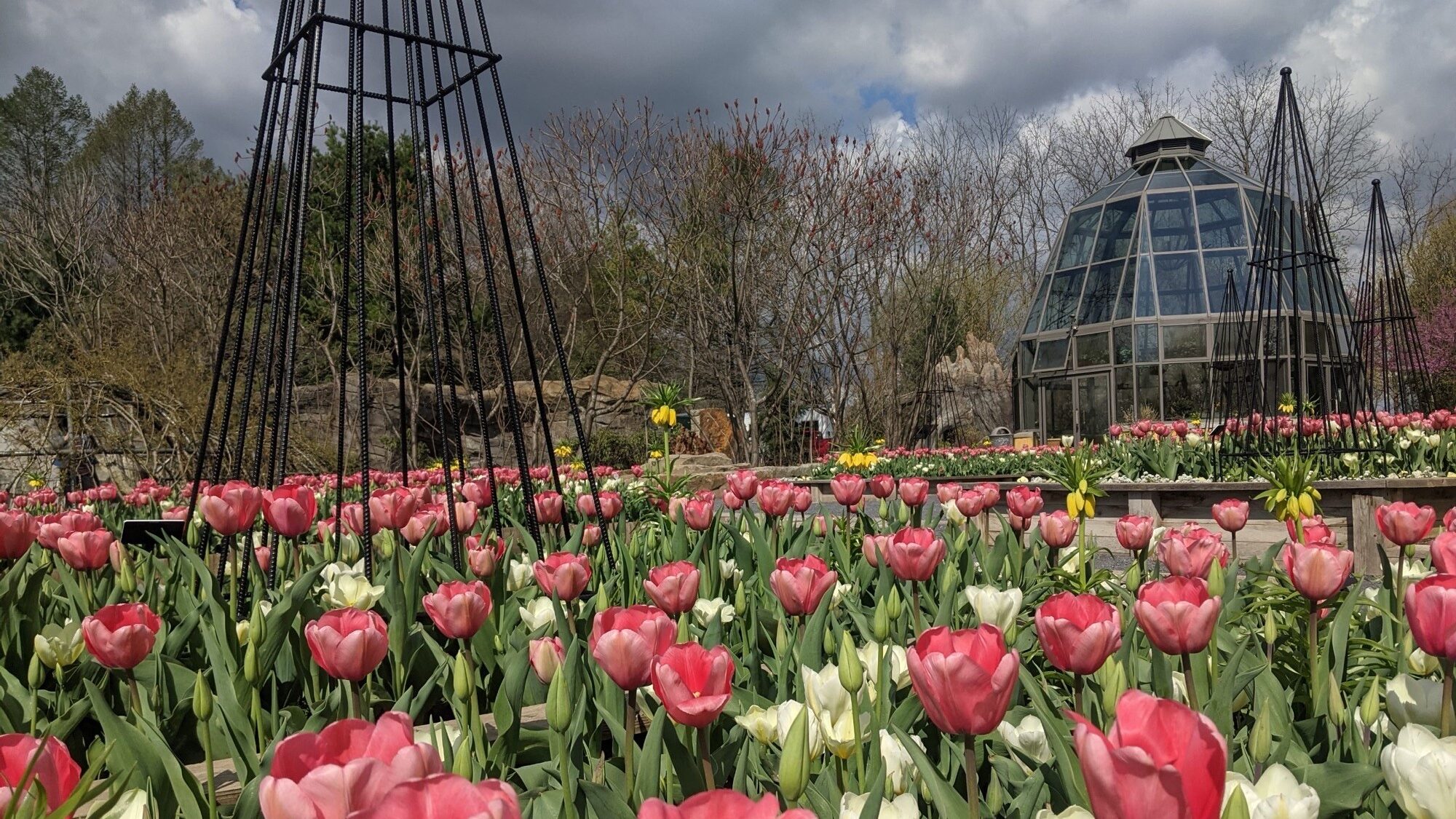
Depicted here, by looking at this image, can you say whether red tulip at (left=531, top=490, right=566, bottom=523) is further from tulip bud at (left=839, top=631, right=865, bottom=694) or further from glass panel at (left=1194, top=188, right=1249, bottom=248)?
glass panel at (left=1194, top=188, right=1249, bottom=248)

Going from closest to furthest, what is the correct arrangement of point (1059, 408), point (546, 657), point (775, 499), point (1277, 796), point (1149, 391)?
point (1277, 796), point (546, 657), point (775, 499), point (1149, 391), point (1059, 408)

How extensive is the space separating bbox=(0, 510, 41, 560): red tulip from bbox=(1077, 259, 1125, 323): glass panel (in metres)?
19.1

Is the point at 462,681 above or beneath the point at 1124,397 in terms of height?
beneath

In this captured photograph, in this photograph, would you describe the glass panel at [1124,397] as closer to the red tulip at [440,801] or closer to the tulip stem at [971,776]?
the tulip stem at [971,776]

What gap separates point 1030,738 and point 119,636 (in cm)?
118

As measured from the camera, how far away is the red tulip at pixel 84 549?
6.82 feet

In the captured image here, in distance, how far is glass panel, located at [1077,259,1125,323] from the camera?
19203mm

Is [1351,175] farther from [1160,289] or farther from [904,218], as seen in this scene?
[904,218]

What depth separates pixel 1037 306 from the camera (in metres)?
20.9

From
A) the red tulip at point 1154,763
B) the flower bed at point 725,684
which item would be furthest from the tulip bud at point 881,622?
the red tulip at point 1154,763

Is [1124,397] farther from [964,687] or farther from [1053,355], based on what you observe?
[964,687]

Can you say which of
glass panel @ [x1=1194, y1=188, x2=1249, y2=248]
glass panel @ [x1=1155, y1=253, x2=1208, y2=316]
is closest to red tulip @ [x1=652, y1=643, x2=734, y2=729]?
glass panel @ [x1=1155, y1=253, x2=1208, y2=316]

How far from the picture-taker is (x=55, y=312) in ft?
56.4

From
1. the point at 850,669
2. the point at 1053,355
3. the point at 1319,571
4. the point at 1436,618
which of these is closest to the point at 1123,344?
the point at 1053,355
